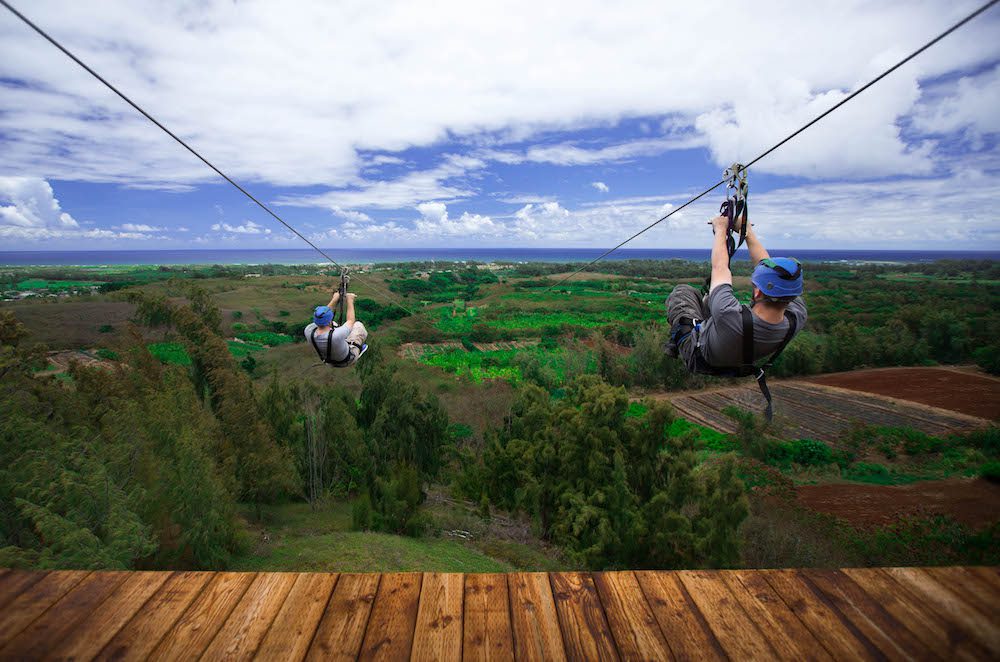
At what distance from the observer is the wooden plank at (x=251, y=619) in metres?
1.75

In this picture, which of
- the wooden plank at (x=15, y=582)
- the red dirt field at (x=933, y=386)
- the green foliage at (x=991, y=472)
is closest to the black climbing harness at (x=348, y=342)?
the wooden plank at (x=15, y=582)

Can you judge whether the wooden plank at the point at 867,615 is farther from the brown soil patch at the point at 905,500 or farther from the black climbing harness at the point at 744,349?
the brown soil patch at the point at 905,500

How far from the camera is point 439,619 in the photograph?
6.20 ft

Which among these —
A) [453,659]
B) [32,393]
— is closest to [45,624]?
[453,659]

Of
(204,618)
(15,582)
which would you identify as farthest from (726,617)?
(15,582)

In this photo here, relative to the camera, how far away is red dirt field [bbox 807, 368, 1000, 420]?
3700 cm

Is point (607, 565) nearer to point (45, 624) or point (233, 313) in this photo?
point (45, 624)

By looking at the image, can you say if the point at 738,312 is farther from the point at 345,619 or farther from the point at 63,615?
the point at 63,615

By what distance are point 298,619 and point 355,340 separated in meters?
4.02

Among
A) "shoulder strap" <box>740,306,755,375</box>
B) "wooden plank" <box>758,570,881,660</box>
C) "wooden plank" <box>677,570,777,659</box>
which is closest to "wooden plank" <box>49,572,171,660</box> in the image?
"wooden plank" <box>677,570,777,659</box>

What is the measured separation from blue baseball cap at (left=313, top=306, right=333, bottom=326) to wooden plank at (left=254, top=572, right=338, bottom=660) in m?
3.49

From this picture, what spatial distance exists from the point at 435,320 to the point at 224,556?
51.1 metres

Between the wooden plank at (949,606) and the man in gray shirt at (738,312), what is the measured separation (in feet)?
3.68

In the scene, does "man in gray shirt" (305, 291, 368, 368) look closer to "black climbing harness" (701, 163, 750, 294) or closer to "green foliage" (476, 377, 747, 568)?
"black climbing harness" (701, 163, 750, 294)
